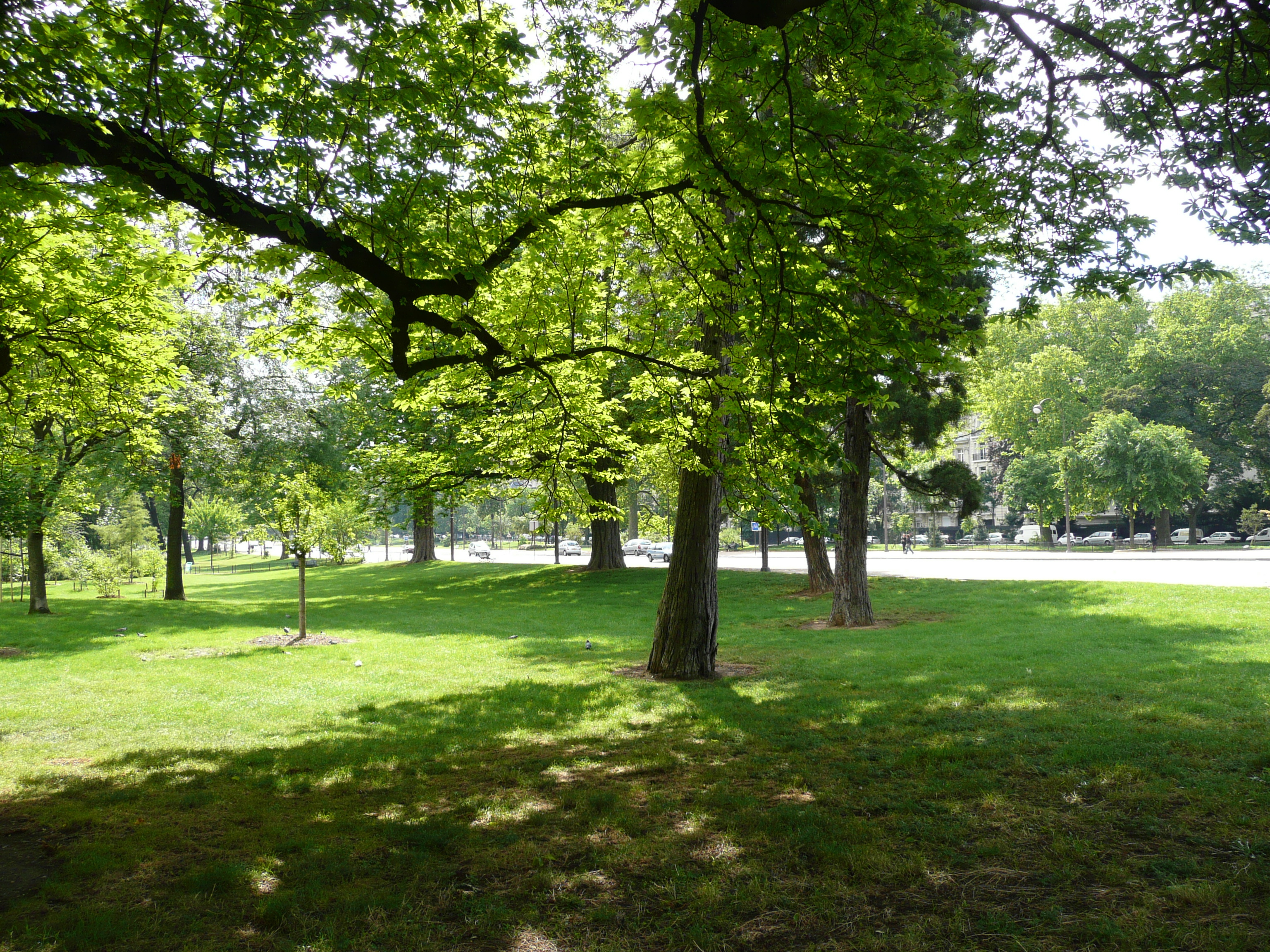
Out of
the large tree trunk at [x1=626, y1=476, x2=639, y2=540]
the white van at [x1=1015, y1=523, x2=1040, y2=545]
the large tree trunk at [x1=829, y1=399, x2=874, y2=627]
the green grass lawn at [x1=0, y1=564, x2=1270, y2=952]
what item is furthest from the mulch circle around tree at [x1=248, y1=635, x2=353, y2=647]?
the white van at [x1=1015, y1=523, x2=1040, y2=545]

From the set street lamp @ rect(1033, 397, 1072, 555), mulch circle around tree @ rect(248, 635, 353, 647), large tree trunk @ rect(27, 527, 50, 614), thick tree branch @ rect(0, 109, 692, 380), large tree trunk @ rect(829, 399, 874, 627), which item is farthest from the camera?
street lamp @ rect(1033, 397, 1072, 555)

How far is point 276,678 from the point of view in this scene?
39.7ft

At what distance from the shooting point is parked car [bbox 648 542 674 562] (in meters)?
50.7

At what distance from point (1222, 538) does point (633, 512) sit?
1817 inches

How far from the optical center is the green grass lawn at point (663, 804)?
3.65 metres

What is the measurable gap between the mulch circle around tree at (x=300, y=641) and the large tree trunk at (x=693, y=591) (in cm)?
870

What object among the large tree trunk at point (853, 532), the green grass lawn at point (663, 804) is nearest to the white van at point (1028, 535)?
the large tree trunk at point (853, 532)

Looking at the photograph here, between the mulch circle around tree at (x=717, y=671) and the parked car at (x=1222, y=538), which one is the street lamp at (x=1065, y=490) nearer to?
the parked car at (x=1222, y=538)

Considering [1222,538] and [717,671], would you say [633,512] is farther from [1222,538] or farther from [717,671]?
[717,671]

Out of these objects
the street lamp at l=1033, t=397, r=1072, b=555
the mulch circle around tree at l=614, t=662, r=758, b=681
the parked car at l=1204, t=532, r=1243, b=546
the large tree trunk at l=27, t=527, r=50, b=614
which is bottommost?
the parked car at l=1204, t=532, r=1243, b=546

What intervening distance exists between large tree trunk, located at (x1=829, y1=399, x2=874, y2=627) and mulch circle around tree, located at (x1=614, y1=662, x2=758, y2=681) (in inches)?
185

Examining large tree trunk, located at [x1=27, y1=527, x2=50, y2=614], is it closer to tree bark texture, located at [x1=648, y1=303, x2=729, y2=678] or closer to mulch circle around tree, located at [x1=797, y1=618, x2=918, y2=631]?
tree bark texture, located at [x1=648, y1=303, x2=729, y2=678]

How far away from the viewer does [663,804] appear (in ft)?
17.7

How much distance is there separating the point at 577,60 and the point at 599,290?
8.33ft
